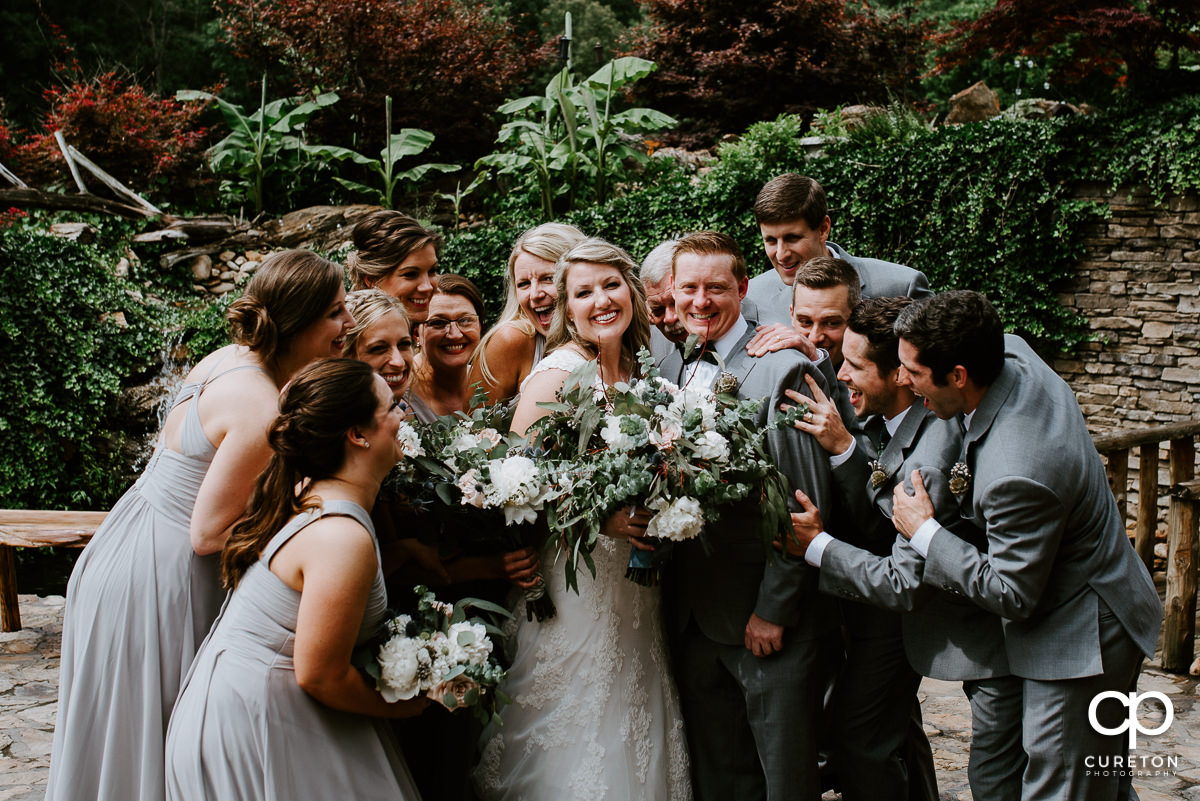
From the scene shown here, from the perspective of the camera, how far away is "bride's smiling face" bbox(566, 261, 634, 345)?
3209mm

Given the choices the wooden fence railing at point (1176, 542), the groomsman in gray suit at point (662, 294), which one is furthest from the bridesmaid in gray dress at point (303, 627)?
the wooden fence railing at point (1176, 542)

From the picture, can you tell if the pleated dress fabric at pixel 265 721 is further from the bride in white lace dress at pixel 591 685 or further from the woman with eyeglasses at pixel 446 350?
the woman with eyeglasses at pixel 446 350

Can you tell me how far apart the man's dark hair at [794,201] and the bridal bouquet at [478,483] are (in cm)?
→ 182

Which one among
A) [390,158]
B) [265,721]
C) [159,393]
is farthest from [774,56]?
[265,721]

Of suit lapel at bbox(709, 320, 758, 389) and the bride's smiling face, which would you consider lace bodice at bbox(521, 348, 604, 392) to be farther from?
suit lapel at bbox(709, 320, 758, 389)

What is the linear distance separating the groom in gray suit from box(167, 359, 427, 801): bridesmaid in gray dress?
3.73 feet

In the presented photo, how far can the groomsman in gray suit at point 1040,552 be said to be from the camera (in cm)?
261

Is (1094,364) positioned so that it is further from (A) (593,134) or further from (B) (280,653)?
(B) (280,653)

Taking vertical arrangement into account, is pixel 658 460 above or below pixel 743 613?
above

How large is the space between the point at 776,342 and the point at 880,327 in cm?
35

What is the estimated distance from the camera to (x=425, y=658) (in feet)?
8.00

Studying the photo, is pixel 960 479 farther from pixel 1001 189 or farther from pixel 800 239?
pixel 1001 189

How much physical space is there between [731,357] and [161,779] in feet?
7.61

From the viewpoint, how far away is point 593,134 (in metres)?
12.3
